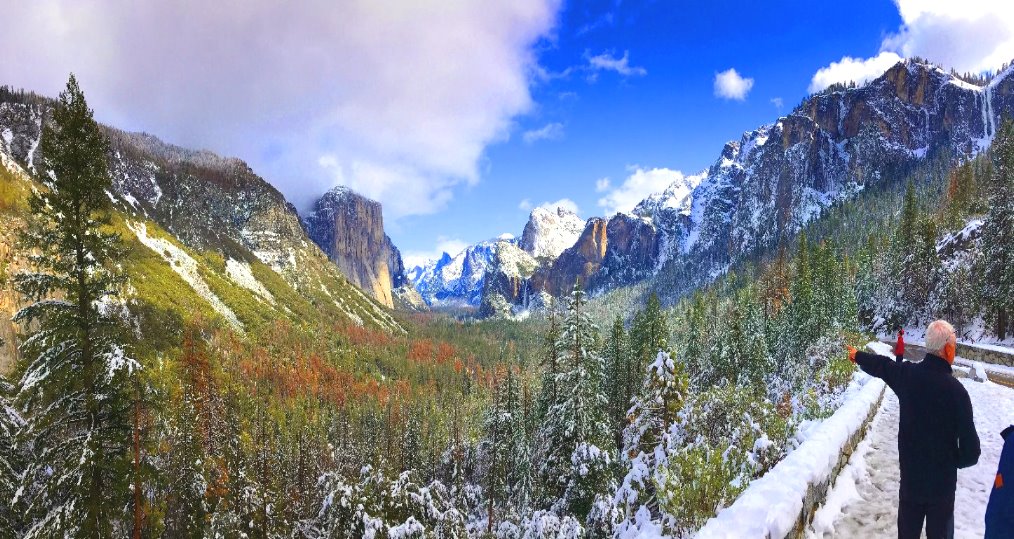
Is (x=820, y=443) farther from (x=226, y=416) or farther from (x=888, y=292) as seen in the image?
(x=888, y=292)

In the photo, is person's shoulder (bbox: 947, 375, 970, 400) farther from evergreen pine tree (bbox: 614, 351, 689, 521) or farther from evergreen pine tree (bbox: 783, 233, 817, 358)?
evergreen pine tree (bbox: 783, 233, 817, 358)

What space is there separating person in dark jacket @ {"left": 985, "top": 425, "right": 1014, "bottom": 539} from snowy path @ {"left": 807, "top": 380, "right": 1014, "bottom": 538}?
2808 mm

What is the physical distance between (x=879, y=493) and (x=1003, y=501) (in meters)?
4.98

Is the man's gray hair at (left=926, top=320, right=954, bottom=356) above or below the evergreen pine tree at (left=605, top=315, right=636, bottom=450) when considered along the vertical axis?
above

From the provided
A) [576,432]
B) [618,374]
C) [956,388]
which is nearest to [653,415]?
[576,432]

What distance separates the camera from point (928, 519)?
473cm

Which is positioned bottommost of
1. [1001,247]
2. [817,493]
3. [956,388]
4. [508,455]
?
[508,455]

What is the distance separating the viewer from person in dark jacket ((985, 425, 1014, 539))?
12.1 ft

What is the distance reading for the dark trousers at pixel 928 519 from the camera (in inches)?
182

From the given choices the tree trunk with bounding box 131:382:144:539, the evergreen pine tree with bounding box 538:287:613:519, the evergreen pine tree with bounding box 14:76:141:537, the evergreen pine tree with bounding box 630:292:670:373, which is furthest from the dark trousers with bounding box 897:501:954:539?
the evergreen pine tree with bounding box 630:292:670:373

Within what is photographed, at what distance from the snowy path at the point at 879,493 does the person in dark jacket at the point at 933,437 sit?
1.85 meters

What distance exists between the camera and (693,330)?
54.4 meters

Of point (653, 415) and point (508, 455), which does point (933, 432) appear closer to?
point (653, 415)

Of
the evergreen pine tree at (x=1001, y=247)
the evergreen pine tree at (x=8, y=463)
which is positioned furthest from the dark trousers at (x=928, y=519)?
the evergreen pine tree at (x=1001, y=247)
